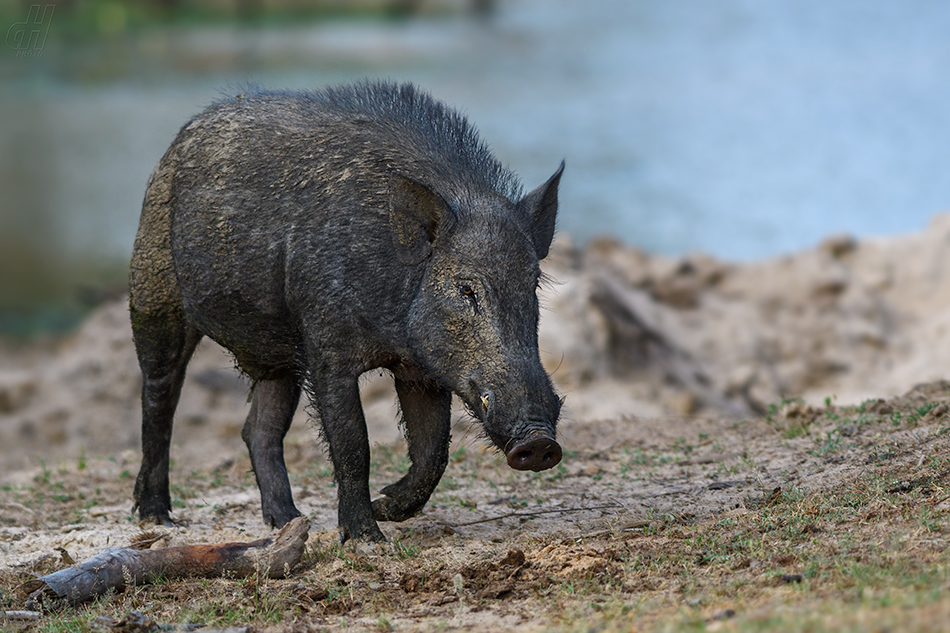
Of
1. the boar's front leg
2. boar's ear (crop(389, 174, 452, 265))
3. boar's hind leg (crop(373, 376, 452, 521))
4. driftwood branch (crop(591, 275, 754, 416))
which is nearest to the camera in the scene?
boar's ear (crop(389, 174, 452, 265))

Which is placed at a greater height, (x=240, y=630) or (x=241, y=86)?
(x=241, y=86)

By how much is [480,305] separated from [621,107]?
56.4 ft

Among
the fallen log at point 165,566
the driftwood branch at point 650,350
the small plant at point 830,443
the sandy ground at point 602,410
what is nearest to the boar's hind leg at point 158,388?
the sandy ground at point 602,410

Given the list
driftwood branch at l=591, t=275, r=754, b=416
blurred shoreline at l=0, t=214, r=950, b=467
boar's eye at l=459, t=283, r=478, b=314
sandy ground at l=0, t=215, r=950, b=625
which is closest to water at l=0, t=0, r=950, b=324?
blurred shoreline at l=0, t=214, r=950, b=467

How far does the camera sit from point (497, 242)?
536 centimetres

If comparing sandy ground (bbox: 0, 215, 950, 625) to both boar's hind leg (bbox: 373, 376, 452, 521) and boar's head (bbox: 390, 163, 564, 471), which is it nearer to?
boar's hind leg (bbox: 373, 376, 452, 521)

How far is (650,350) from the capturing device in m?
12.8

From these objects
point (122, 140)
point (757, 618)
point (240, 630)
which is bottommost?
point (240, 630)

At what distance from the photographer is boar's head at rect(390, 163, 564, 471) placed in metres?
4.94

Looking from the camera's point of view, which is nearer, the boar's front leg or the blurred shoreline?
the boar's front leg

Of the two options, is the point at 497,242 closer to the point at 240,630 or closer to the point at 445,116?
the point at 445,116

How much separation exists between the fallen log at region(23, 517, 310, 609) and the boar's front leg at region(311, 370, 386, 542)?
399mm

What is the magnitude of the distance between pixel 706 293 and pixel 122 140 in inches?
511

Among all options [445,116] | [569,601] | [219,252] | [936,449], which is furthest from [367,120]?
[936,449]
